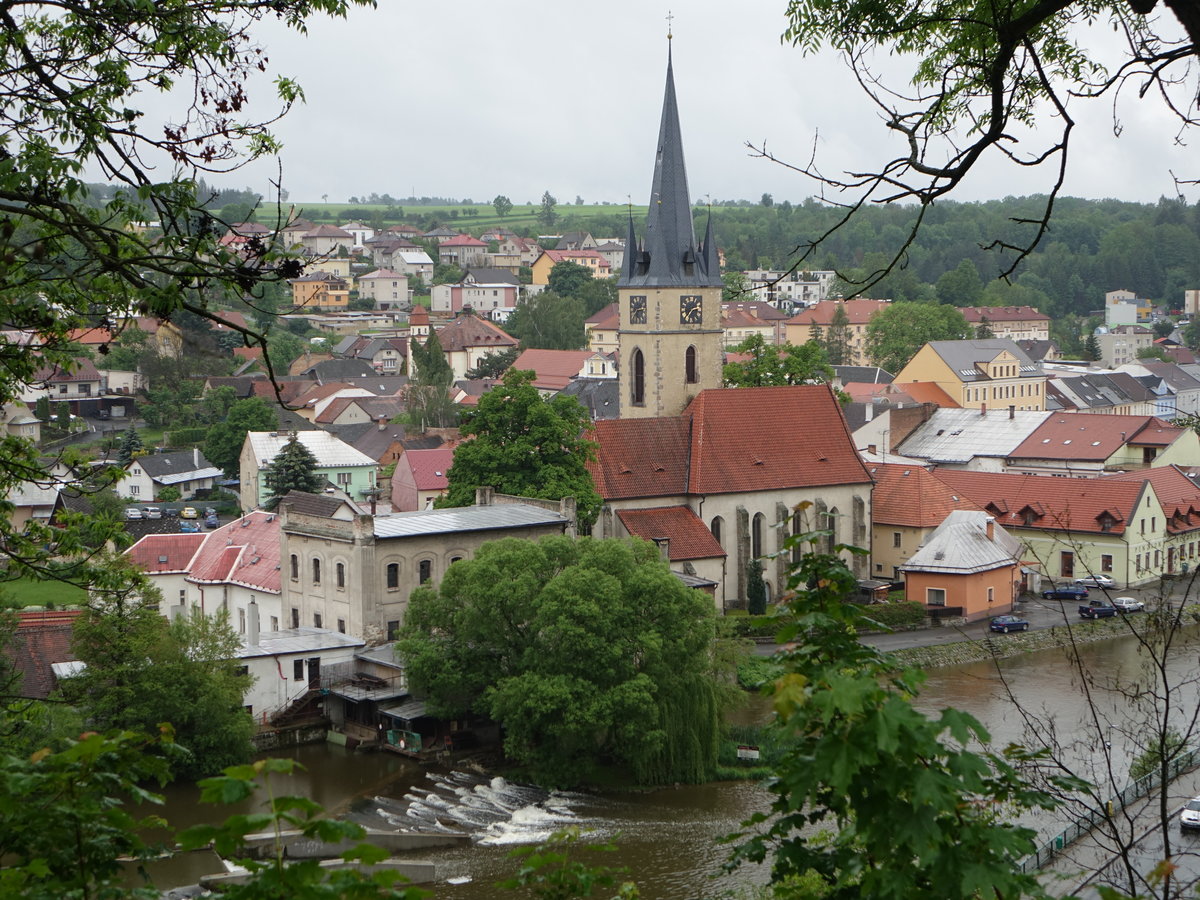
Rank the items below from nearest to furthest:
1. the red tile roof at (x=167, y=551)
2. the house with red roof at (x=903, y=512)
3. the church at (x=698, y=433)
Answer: the red tile roof at (x=167, y=551) → the church at (x=698, y=433) → the house with red roof at (x=903, y=512)

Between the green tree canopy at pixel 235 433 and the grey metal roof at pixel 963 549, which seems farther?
the green tree canopy at pixel 235 433

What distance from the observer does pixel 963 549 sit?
42.6 metres

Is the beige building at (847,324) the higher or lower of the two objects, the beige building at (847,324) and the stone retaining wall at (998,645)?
the higher

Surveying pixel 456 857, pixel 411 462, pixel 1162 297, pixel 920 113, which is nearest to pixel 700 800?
pixel 456 857

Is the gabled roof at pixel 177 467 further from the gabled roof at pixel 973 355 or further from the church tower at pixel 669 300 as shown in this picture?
the gabled roof at pixel 973 355

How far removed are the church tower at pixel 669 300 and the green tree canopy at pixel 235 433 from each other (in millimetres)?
25392

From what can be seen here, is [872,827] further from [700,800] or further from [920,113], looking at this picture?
[700,800]

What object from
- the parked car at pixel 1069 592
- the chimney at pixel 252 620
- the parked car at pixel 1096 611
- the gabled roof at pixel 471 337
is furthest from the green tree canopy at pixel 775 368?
the gabled roof at pixel 471 337

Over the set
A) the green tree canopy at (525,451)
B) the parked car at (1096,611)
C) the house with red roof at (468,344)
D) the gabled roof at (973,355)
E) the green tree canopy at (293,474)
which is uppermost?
the house with red roof at (468,344)

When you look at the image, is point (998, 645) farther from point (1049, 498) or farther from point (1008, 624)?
point (1049, 498)

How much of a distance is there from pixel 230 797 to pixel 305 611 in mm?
31567

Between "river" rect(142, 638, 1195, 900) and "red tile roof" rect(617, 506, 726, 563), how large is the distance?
8.94m

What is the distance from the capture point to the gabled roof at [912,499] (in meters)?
45.3

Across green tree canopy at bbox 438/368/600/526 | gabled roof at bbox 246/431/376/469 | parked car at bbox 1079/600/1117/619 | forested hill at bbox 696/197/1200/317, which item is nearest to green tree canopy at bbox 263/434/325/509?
gabled roof at bbox 246/431/376/469
